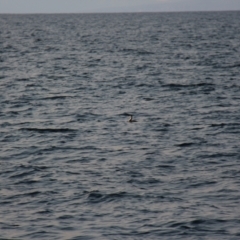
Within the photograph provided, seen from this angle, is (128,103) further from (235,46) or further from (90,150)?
(235,46)

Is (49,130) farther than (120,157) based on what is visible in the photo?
Yes

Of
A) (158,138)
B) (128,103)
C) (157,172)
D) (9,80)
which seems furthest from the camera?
(9,80)

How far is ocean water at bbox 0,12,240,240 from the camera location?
16516mm

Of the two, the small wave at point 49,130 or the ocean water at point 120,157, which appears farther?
the small wave at point 49,130

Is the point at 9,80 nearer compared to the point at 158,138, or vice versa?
the point at 158,138

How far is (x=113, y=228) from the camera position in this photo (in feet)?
52.9

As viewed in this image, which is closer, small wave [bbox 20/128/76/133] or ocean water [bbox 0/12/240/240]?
ocean water [bbox 0/12/240/240]

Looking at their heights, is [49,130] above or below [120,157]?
above

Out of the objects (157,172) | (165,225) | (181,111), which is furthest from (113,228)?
(181,111)

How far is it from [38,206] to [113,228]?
2.76 meters

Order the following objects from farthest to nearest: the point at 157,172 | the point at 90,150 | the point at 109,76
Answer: the point at 109,76, the point at 90,150, the point at 157,172

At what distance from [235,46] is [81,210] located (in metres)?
62.3

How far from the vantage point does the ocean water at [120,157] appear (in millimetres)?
16516

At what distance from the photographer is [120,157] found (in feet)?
75.3
